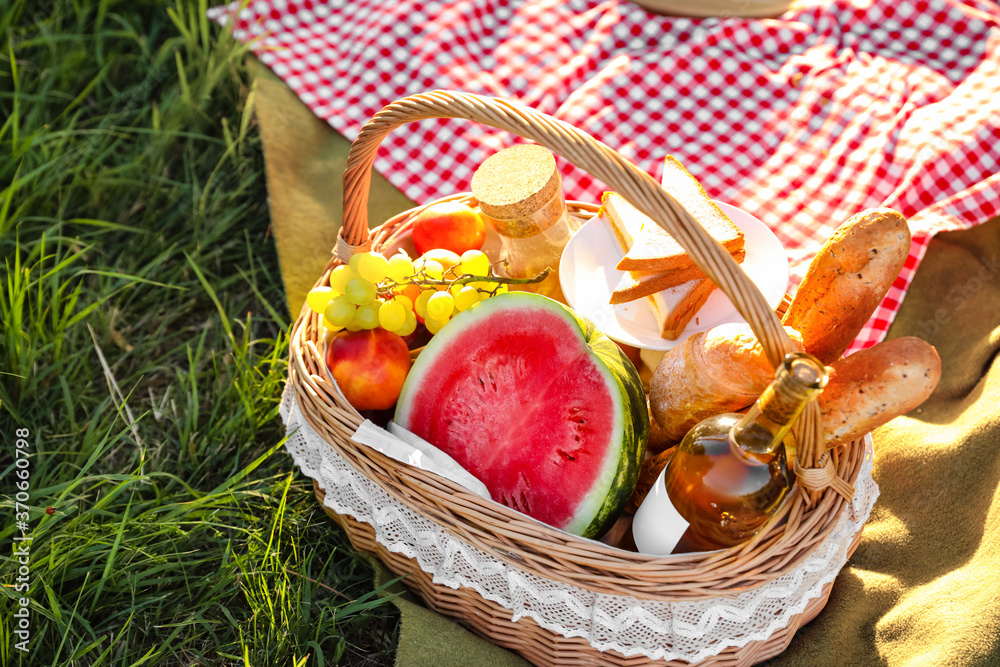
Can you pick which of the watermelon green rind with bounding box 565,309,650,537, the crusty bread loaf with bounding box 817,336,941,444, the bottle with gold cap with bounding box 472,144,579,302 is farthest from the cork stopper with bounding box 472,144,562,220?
the crusty bread loaf with bounding box 817,336,941,444

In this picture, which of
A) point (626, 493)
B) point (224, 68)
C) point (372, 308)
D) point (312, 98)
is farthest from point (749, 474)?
point (224, 68)

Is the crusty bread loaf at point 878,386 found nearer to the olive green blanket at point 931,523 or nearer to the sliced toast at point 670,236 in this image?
the sliced toast at point 670,236

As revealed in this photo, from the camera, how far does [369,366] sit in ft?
3.67

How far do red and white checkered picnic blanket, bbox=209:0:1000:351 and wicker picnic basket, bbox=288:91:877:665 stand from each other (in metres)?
0.89

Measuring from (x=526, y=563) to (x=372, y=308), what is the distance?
462 millimetres

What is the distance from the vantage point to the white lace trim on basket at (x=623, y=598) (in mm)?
936

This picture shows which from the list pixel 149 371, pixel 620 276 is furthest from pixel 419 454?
pixel 149 371

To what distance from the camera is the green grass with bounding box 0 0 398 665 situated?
4.00 feet

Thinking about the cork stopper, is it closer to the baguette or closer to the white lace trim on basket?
the baguette

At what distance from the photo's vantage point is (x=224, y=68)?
215cm

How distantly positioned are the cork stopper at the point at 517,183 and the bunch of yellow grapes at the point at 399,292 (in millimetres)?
101

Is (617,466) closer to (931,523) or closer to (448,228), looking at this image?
(448,228)

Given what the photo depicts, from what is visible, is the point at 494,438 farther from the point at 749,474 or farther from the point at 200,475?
the point at 200,475

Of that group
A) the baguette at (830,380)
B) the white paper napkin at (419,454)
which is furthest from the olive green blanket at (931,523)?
the baguette at (830,380)
